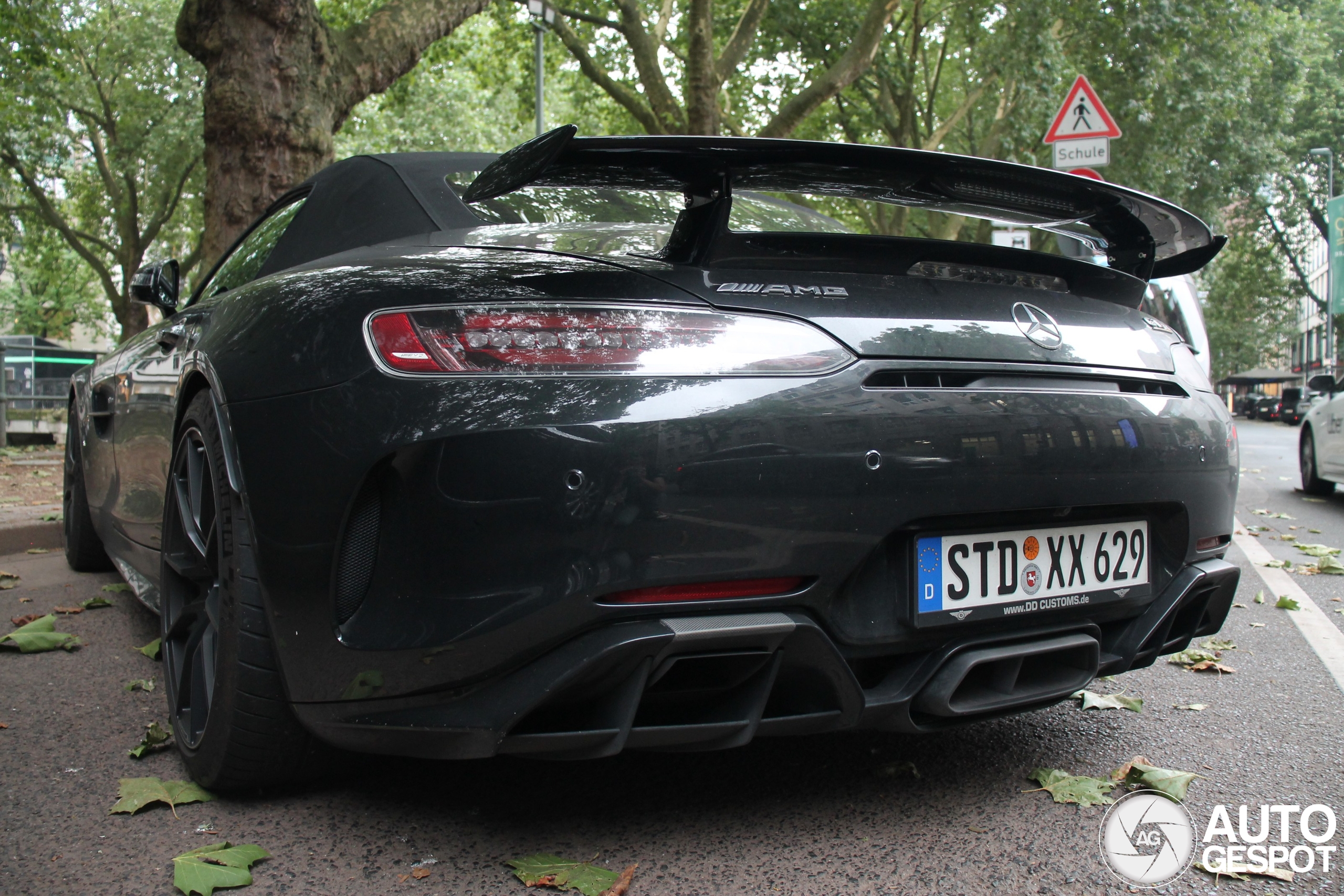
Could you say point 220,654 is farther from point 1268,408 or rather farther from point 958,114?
point 1268,408

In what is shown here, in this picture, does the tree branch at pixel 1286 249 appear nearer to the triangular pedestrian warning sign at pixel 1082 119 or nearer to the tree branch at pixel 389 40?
the triangular pedestrian warning sign at pixel 1082 119

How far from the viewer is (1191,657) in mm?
3488

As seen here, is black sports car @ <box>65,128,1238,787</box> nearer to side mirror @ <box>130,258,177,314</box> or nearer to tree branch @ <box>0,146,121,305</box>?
side mirror @ <box>130,258,177,314</box>

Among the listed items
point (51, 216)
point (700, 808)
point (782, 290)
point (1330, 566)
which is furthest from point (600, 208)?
point (51, 216)

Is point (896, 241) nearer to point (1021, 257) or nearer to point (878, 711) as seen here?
point (1021, 257)

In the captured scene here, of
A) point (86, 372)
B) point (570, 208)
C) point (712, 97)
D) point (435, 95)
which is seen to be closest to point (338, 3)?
point (712, 97)

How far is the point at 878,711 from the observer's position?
1.90 metres

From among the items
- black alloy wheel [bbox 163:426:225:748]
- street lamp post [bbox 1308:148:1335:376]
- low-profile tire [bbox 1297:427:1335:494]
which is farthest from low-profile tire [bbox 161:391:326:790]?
street lamp post [bbox 1308:148:1335:376]

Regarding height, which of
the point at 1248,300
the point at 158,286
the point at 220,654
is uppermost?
the point at 1248,300

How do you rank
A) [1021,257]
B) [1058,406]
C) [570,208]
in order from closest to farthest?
1. [1058,406]
2. [1021,257]
3. [570,208]

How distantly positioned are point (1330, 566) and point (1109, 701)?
3.19 meters

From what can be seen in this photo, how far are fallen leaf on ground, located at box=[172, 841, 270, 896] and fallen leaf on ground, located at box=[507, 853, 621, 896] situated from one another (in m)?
0.44

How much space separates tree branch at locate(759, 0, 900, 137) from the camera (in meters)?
14.2

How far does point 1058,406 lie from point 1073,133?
8266mm
